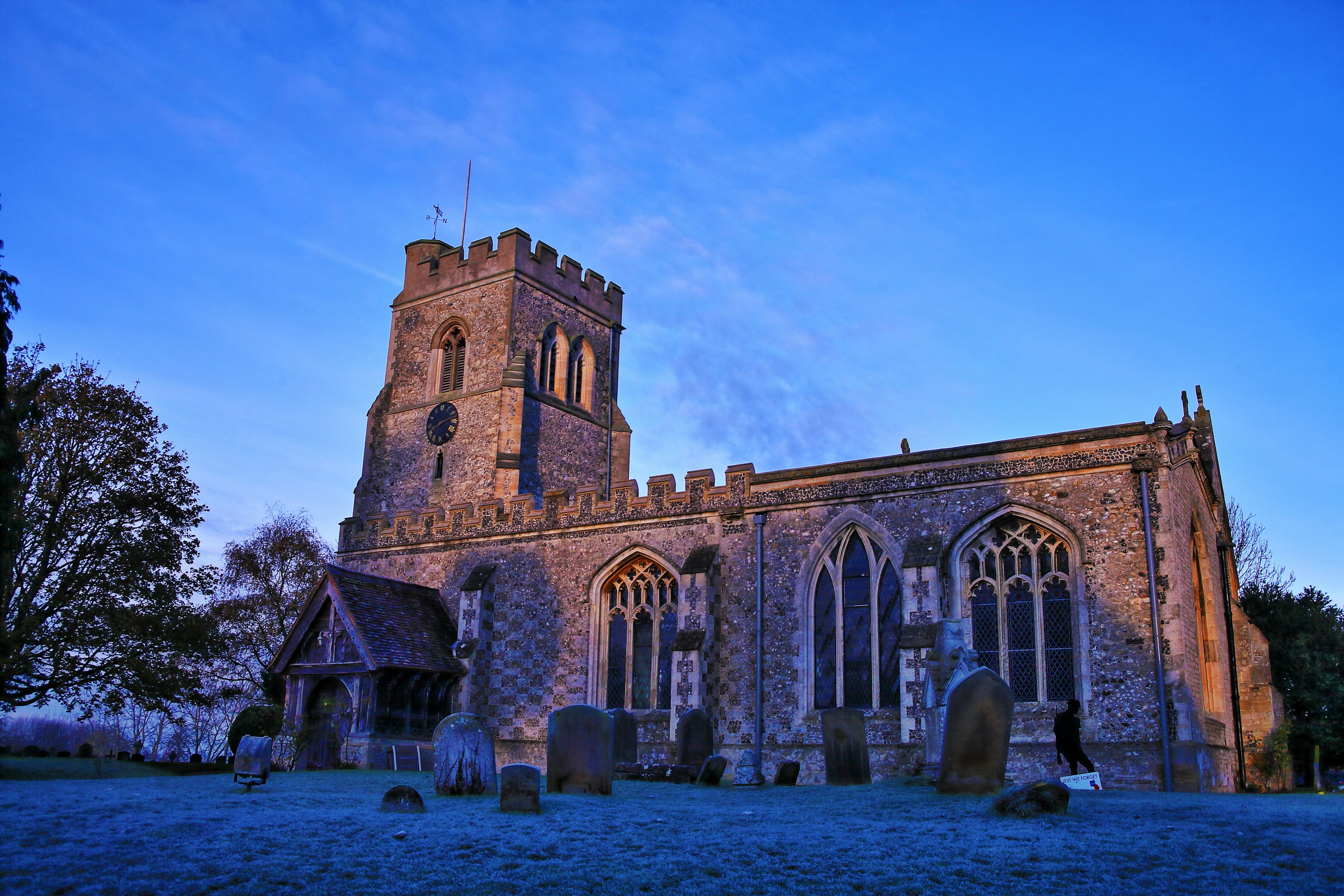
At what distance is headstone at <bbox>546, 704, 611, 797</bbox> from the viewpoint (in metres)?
13.3

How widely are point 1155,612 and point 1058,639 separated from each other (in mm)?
1691

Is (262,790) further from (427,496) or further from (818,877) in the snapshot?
(427,496)

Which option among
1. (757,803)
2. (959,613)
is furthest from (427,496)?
(757,803)

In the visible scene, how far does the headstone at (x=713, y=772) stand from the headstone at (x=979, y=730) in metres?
5.31

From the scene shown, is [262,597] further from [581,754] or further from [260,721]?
[581,754]

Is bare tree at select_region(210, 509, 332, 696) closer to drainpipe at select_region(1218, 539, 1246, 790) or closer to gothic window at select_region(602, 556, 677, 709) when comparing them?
gothic window at select_region(602, 556, 677, 709)

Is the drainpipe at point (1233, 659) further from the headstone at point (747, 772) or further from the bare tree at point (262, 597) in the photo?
the bare tree at point (262, 597)

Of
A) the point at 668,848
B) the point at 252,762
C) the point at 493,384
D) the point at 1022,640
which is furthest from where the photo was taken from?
the point at 493,384

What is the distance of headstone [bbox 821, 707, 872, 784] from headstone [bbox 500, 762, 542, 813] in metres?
6.60

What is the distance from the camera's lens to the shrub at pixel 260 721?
2505 centimetres

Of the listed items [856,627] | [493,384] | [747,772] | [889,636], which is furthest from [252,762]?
[493,384]

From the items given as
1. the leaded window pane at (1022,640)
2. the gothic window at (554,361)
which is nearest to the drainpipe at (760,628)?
the leaded window pane at (1022,640)

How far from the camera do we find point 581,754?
1337 centimetres

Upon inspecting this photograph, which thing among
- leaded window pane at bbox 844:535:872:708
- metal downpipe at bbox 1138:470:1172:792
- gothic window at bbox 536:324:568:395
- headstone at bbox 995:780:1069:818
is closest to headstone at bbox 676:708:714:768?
leaded window pane at bbox 844:535:872:708
